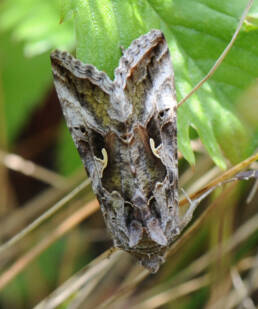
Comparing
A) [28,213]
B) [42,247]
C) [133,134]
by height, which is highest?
[133,134]

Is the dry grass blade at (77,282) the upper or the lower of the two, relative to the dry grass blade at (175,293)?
upper

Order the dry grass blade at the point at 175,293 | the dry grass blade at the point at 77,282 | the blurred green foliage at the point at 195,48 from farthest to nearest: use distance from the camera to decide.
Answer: the dry grass blade at the point at 175,293
the dry grass blade at the point at 77,282
the blurred green foliage at the point at 195,48

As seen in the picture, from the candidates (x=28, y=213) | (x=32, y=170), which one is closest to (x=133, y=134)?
(x=32, y=170)

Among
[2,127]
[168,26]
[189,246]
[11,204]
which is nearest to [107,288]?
[189,246]

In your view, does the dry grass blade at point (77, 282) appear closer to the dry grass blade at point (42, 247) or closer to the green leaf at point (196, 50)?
the dry grass blade at point (42, 247)

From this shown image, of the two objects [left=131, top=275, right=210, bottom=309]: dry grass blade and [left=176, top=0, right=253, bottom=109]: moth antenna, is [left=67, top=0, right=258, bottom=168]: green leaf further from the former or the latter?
[left=131, top=275, right=210, bottom=309]: dry grass blade

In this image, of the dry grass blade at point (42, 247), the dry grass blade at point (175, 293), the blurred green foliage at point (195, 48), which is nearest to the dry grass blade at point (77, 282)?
the dry grass blade at point (42, 247)

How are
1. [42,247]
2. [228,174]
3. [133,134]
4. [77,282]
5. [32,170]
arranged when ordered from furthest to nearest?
[32,170] → [42,247] → [77,282] → [228,174] → [133,134]

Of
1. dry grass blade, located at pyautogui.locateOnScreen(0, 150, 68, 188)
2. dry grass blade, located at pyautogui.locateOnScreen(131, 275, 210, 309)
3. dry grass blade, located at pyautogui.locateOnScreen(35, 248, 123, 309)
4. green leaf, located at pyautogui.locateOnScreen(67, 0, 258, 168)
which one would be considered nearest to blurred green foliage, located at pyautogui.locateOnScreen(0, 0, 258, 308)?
green leaf, located at pyautogui.locateOnScreen(67, 0, 258, 168)

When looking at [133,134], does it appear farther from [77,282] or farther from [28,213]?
[28,213]
